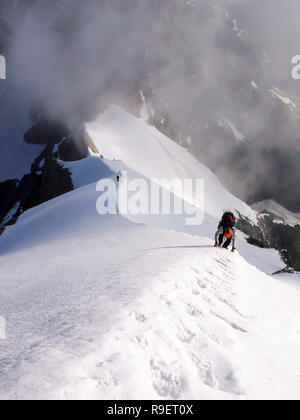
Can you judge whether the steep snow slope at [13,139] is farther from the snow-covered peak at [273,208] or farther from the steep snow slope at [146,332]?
the snow-covered peak at [273,208]

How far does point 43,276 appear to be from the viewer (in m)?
8.88

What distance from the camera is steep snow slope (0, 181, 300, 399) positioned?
11.9 feet

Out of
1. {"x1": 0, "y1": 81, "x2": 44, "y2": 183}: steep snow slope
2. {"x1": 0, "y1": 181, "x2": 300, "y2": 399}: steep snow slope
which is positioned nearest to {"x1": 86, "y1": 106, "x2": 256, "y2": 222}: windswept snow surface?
{"x1": 0, "y1": 81, "x2": 44, "y2": 183}: steep snow slope

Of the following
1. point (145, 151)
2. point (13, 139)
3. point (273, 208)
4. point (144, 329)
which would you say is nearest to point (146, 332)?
point (144, 329)

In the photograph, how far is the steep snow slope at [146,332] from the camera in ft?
11.9

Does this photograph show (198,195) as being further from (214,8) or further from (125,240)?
(214,8)

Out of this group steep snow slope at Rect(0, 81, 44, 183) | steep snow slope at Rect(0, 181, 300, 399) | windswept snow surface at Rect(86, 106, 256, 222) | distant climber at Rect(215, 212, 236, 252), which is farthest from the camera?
steep snow slope at Rect(0, 81, 44, 183)

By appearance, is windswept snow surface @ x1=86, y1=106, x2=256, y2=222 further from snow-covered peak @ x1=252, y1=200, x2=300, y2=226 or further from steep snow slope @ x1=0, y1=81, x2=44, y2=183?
snow-covered peak @ x1=252, y1=200, x2=300, y2=226

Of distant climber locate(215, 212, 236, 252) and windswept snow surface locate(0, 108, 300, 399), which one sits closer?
windswept snow surface locate(0, 108, 300, 399)

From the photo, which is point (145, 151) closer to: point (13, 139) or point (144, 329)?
point (13, 139)

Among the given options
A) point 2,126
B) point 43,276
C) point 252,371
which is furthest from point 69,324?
Result: point 2,126

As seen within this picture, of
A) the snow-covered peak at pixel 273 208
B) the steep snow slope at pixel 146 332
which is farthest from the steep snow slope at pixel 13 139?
the snow-covered peak at pixel 273 208

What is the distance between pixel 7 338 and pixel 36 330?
39 cm

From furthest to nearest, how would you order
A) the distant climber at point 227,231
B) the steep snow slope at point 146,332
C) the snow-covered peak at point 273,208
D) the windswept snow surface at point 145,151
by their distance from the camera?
the snow-covered peak at point 273,208
the windswept snow surface at point 145,151
the distant climber at point 227,231
the steep snow slope at point 146,332
